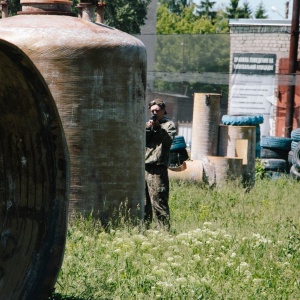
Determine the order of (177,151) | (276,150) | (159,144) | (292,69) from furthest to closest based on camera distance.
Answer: (292,69) → (276,150) → (177,151) → (159,144)

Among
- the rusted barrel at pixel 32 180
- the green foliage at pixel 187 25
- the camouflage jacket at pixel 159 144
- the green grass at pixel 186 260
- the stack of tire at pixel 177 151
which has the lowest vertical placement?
the green foliage at pixel 187 25

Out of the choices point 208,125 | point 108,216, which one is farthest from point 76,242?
point 208,125

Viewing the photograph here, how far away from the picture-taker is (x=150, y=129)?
12.0m

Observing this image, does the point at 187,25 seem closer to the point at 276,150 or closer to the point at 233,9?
the point at 233,9

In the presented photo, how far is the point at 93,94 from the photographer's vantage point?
10.9 meters

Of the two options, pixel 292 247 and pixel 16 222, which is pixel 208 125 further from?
pixel 16 222

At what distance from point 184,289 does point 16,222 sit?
1580 mm

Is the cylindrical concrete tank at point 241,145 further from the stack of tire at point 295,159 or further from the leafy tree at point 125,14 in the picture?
the leafy tree at point 125,14

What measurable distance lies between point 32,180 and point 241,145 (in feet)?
40.8

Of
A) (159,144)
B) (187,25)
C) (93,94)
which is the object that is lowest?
(187,25)

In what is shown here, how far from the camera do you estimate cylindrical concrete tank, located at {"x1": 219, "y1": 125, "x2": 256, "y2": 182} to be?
18750 millimetres

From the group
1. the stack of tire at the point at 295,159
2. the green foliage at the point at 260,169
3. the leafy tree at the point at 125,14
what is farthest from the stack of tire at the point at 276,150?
the leafy tree at the point at 125,14

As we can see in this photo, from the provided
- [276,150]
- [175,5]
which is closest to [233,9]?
[175,5]

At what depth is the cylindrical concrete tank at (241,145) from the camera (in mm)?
18750
